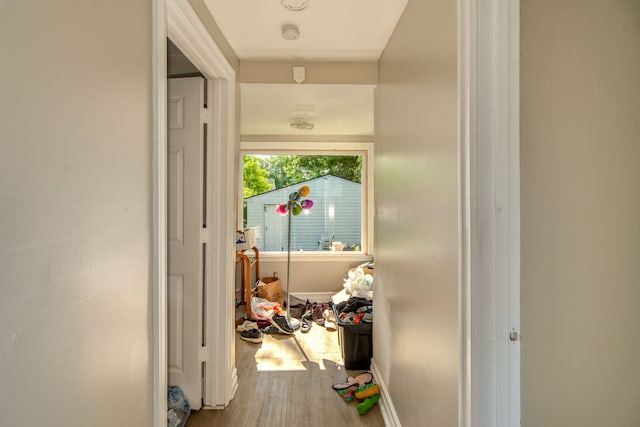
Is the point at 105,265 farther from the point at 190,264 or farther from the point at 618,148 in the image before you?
the point at 618,148

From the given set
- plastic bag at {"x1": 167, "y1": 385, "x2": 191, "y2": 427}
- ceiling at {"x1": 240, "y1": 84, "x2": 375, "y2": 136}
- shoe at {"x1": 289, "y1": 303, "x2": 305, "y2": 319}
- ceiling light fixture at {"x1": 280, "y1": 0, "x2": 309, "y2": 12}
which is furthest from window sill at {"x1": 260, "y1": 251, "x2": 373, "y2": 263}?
ceiling light fixture at {"x1": 280, "y1": 0, "x2": 309, "y2": 12}

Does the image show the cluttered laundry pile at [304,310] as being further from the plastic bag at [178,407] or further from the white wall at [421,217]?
the plastic bag at [178,407]

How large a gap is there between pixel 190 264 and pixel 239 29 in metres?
1.45

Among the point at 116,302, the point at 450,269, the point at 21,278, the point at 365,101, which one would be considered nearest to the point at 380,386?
the point at 450,269

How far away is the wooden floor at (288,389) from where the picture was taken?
2.00 m

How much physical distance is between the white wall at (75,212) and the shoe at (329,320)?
8.58 feet

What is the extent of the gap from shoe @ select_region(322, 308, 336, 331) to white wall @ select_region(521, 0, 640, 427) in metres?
2.58

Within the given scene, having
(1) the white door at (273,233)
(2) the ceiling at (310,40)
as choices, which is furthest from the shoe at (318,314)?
(2) the ceiling at (310,40)

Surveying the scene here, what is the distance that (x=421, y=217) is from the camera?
1.43 meters

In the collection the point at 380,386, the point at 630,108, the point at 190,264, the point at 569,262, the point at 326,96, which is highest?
the point at 326,96

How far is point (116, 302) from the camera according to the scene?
886 millimetres

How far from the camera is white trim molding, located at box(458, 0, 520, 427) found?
2.99 feet

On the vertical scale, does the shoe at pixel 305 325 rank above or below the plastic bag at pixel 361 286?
below

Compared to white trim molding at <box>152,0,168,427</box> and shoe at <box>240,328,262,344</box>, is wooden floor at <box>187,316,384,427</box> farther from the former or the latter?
white trim molding at <box>152,0,168,427</box>
